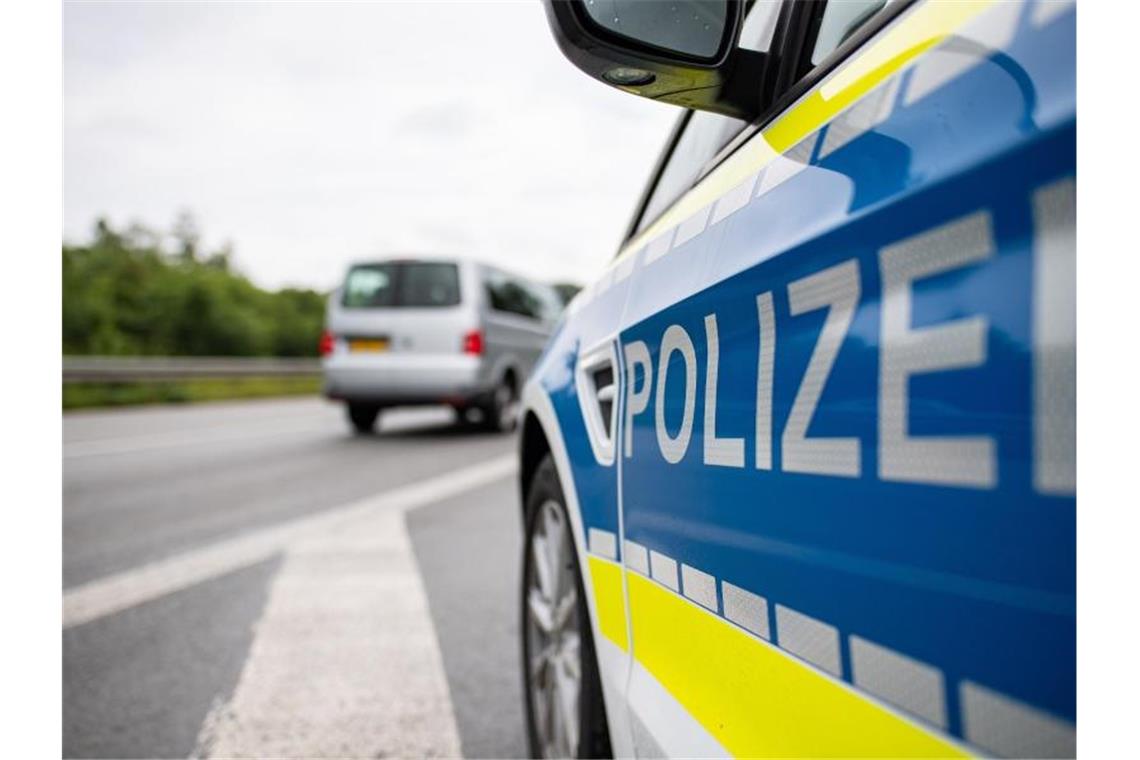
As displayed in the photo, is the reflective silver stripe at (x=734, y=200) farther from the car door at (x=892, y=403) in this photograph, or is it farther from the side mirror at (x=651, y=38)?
the side mirror at (x=651, y=38)

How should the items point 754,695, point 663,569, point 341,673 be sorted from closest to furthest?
1. point 754,695
2. point 663,569
3. point 341,673

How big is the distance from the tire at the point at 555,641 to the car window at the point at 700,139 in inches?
25.3

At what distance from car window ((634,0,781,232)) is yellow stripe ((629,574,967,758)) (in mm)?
690

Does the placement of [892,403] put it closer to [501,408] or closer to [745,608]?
[745,608]

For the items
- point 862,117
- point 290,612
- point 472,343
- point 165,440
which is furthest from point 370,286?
point 862,117

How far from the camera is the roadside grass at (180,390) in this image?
14.9 m

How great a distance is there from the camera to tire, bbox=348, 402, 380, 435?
10691 millimetres

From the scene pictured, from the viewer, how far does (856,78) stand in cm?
85

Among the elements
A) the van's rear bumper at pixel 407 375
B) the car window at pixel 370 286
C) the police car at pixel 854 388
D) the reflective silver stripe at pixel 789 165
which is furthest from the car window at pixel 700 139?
the car window at pixel 370 286

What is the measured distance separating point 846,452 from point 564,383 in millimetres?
1138

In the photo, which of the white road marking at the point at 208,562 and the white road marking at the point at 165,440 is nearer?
the white road marking at the point at 208,562

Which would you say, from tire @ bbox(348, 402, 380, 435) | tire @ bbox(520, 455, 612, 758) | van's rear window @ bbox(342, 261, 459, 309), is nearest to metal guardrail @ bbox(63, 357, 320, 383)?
tire @ bbox(348, 402, 380, 435)

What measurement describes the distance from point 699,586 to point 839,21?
0.72m

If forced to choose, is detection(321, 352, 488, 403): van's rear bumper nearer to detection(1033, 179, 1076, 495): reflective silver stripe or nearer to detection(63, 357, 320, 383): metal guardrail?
detection(63, 357, 320, 383): metal guardrail
